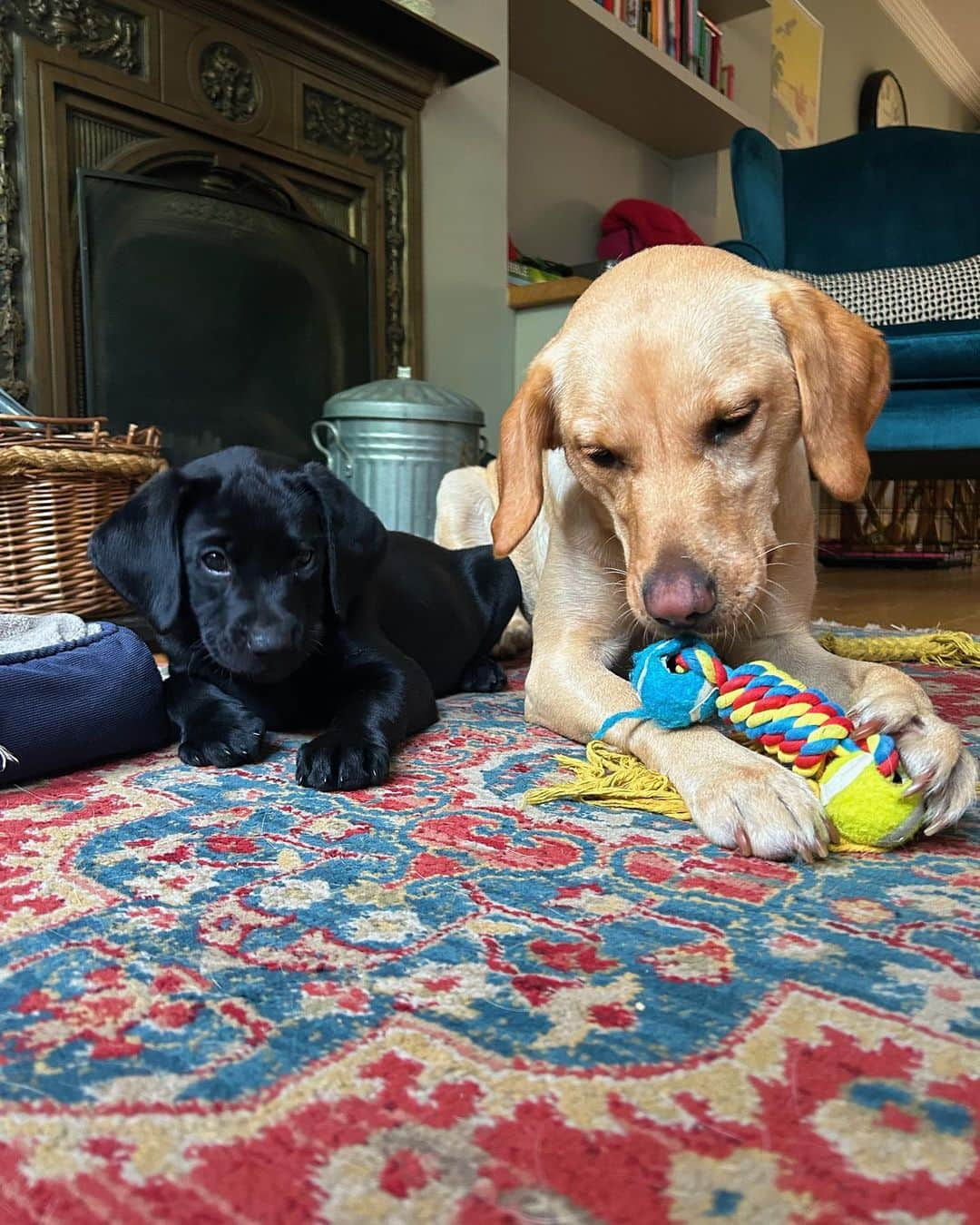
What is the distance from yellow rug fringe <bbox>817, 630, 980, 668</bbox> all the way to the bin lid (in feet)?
6.05

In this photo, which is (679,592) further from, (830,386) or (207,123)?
(207,123)

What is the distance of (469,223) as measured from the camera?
16.0 ft

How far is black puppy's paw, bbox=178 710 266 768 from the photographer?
5.22 feet

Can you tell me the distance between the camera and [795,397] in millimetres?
1509

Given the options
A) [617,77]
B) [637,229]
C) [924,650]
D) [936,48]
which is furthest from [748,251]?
[936,48]

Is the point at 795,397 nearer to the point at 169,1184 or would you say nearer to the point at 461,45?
the point at 169,1184

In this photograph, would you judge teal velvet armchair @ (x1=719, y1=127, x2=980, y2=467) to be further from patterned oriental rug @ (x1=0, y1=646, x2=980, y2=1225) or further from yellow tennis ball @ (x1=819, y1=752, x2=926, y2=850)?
patterned oriental rug @ (x1=0, y1=646, x2=980, y2=1225)

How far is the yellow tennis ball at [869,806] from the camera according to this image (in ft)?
3.77

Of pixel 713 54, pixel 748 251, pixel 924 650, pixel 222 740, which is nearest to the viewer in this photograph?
pixel 222 740

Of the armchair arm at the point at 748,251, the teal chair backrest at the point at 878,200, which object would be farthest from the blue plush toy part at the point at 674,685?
the teal chair backrest at the point at 878,200

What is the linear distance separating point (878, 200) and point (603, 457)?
4.03 metres

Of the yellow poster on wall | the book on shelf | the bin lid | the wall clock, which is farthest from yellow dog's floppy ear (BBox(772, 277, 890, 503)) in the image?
the wall clock

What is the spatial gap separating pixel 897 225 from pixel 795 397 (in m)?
3.85

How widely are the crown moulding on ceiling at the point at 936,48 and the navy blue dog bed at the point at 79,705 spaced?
973cm
